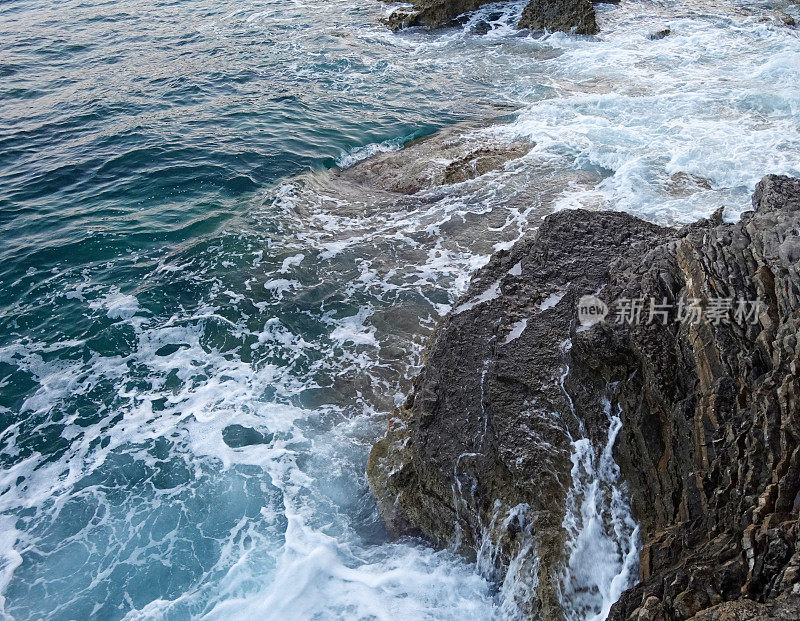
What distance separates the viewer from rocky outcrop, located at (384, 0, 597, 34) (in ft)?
64.3

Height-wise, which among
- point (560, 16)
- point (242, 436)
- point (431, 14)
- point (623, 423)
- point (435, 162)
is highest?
point (431, 14)

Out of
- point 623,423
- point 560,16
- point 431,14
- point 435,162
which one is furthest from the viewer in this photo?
point 431,14

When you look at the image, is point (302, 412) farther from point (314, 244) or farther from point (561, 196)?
point (561, 196)

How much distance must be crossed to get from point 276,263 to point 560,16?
49.4 ft

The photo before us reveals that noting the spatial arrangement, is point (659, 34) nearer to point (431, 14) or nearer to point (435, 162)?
point (431, 14)

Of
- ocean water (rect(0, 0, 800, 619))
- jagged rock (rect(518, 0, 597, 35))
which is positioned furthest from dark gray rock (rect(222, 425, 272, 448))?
jagged rock (rect(518, 0, 597, 35))

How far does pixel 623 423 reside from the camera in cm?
534

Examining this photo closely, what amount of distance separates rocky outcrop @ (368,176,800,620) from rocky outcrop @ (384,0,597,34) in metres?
15.1

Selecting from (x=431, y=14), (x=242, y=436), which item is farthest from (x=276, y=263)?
(x=431, y=14)

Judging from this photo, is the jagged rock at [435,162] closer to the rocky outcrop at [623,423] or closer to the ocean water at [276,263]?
the ocean water at [276,263]

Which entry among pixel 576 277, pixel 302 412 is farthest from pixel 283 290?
pixel 576 277

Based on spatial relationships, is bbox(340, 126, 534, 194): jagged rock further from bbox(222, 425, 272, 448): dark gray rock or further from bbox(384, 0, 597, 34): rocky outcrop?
bbox(384, 0, 597, 34): rocky outcrop

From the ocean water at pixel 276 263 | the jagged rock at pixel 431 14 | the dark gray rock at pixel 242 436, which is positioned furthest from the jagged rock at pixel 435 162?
the jagged rock at pixel 431 14

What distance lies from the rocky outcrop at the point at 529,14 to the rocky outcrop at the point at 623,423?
15136 mm
